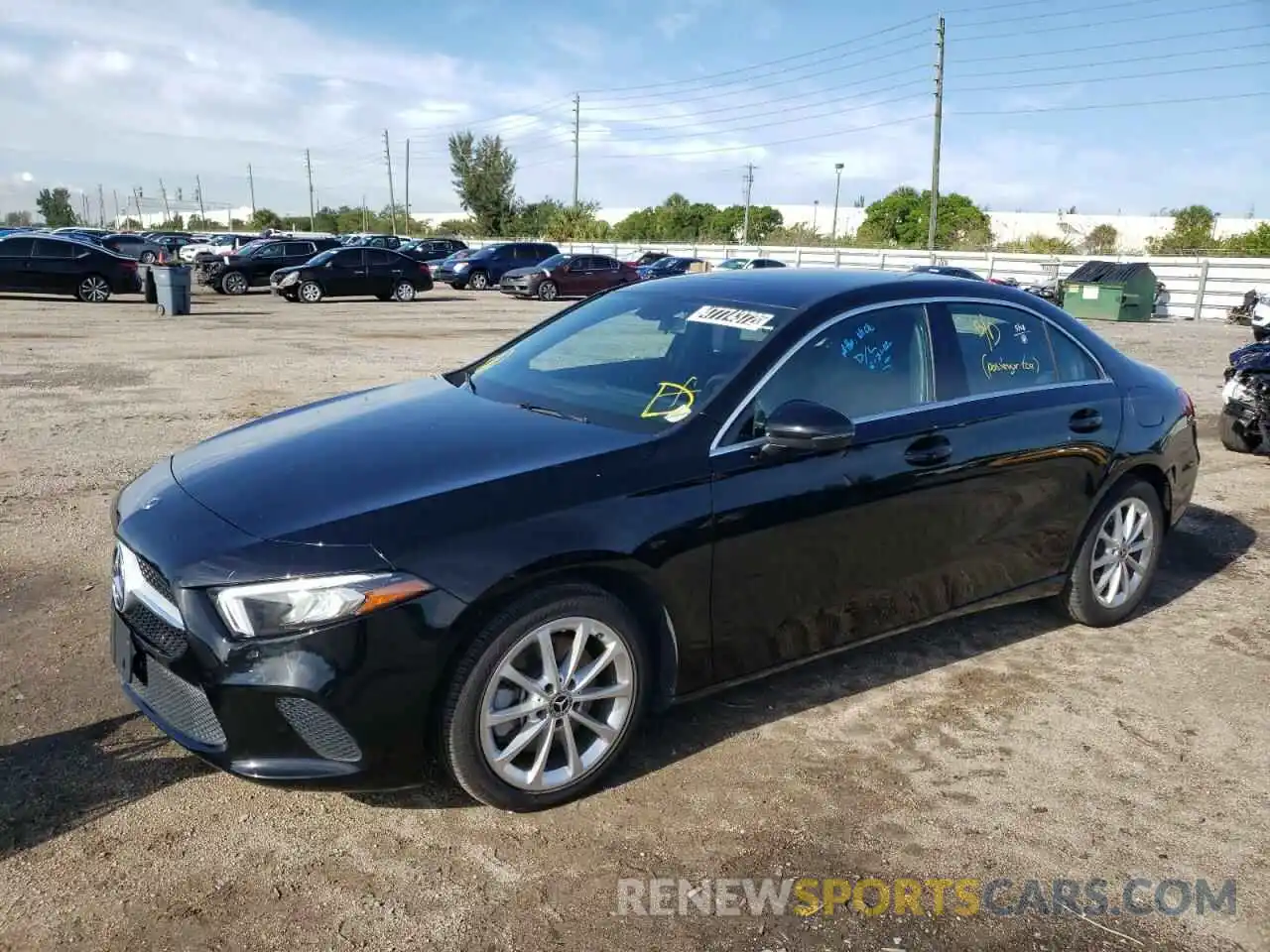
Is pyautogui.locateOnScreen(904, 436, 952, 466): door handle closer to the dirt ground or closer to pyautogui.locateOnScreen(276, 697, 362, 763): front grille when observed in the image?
the dirt ground

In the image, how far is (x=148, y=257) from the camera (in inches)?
1056

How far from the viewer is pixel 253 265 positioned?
28.1 meters

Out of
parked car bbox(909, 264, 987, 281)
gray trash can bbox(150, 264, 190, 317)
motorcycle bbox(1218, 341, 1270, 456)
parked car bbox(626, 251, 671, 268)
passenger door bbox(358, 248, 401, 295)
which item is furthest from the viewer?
parked car bbox(626, 251, 671, 268)

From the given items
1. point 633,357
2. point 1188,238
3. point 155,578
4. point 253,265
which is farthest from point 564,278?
point 1188,238

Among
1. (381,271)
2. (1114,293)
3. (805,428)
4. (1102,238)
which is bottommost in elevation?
(1114,293)

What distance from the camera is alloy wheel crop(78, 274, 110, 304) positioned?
23.5 m

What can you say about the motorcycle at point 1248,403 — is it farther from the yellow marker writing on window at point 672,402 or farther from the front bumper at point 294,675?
the front bumper at point 294,675

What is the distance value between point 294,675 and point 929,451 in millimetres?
2460

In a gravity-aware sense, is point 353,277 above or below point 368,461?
above

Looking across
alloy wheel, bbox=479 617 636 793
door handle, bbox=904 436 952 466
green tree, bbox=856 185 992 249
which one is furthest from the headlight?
green tree, bbox=856 185 992 249

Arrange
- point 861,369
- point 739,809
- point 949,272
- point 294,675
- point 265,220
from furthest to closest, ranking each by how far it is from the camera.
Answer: point 265,220 → point 949,272 → point 861,369 → point 739,809 → point 294,675

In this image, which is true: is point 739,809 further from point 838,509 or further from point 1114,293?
point 1114,293

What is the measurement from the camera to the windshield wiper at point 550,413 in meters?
3.59

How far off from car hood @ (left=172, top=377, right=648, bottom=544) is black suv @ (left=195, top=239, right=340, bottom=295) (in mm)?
26351
